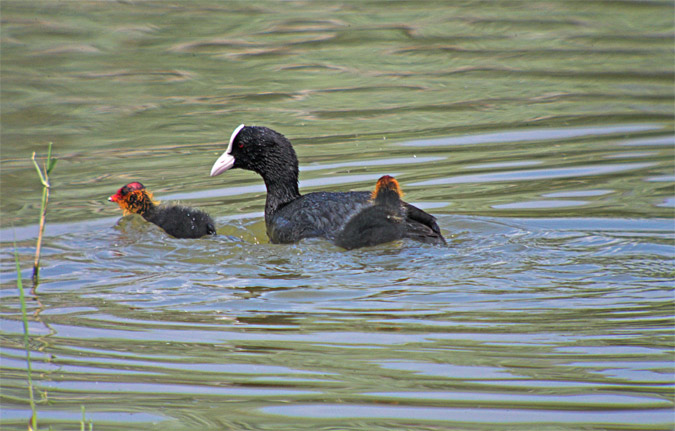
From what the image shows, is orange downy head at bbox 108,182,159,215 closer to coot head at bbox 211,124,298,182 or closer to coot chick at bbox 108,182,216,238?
coot chick at bbox 108,182,216,238

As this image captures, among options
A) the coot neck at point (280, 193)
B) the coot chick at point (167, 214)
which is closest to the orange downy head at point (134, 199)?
the coot chick at point (167, 214)

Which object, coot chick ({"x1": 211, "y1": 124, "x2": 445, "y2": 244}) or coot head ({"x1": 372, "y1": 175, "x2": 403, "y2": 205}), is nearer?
coot head ({"x1": 372, "y1": 175, "x2": 403, "y2": 205})

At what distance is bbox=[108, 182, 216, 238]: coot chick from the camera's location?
22.8 ft

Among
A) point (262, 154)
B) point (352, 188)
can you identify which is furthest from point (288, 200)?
point (352, 188)

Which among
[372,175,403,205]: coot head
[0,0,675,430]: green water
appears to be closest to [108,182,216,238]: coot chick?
[0,0,675,430]: green water

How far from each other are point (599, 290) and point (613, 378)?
4.27 feet

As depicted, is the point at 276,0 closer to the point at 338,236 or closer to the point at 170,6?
the point at 170,6

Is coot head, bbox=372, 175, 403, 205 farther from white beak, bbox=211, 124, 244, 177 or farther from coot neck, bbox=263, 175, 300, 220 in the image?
white beak, bbox=211, 124, 244, 177

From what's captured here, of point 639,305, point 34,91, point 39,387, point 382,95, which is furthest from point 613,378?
point 34,91

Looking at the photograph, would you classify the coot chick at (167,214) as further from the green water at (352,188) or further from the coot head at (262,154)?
the coot head at (262,154)

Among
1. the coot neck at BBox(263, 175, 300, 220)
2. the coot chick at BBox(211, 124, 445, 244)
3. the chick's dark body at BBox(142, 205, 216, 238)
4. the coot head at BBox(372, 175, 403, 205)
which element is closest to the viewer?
the coot head at BBox(372, 175, 403, 205)

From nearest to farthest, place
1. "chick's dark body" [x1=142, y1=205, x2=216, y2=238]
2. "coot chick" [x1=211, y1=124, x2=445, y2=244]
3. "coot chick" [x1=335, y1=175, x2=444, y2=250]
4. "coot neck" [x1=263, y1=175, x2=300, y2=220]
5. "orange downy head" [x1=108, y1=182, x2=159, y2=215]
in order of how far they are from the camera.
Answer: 1. "coot chick" [x1=335, y1=175, x2=444, y2=250]
2. "coot chick" [x1=211, y1=124, x2=445, y2=244]
3. "chick's dark body" [x1=142, y1=205, x2=216, y2=238]
4. "orange downy head" [x1=108, y1=182, x2=159, y2=215]
5. "coot neck" [x1=263, y1=175, x2=300, y2=220]

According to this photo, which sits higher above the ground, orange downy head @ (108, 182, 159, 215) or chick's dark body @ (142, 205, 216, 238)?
orange downy head @ (108, 182, 159, 215)

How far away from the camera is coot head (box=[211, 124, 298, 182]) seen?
7.41 m
